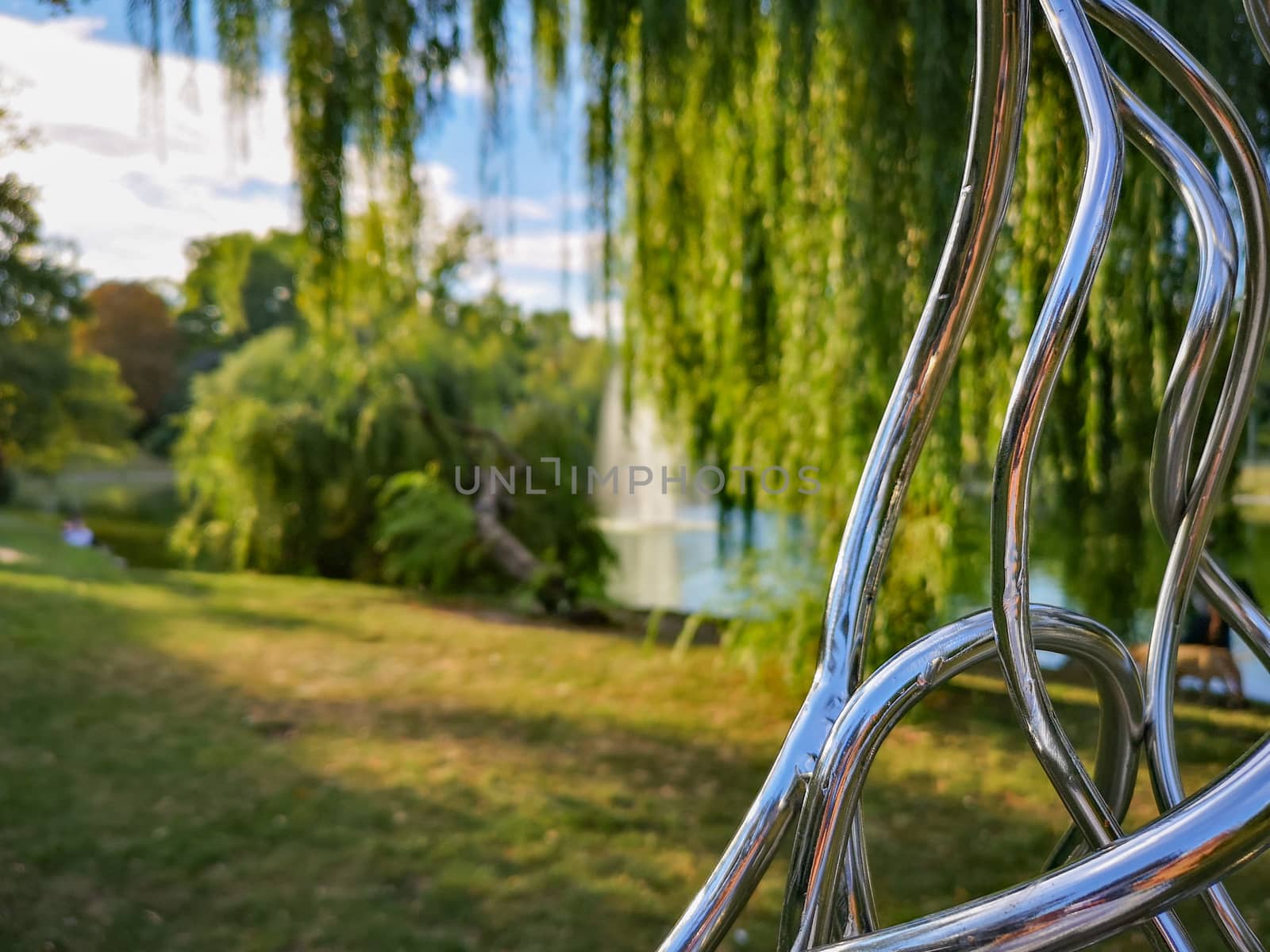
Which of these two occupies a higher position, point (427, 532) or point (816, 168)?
point (816, 168)

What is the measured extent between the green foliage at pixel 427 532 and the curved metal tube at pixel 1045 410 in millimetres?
4954

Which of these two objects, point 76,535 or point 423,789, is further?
point 76,535

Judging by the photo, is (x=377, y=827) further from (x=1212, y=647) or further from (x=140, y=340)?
(x=140, y=340)

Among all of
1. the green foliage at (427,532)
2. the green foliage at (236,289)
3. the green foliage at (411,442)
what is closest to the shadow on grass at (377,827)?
the green foliage at (236,289)

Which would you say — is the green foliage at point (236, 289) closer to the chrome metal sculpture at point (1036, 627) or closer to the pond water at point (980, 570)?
the pond water at point (980, 570)

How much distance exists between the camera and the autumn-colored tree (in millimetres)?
7496

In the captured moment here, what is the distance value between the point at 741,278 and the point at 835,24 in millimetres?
805

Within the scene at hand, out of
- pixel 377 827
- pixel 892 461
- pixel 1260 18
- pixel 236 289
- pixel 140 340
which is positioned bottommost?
pixel 377 827

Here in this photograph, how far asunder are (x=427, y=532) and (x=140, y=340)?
150 inches

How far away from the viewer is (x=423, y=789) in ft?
8.46

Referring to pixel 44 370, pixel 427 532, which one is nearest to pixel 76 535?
pixel 44 370

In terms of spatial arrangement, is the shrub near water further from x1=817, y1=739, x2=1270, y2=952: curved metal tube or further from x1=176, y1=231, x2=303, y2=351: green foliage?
x1=817, y1=739, x2=1270, y2=952: curved metal tube

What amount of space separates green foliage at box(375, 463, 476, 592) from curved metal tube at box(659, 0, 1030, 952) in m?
4.88

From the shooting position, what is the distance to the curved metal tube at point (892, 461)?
2.21 ft
